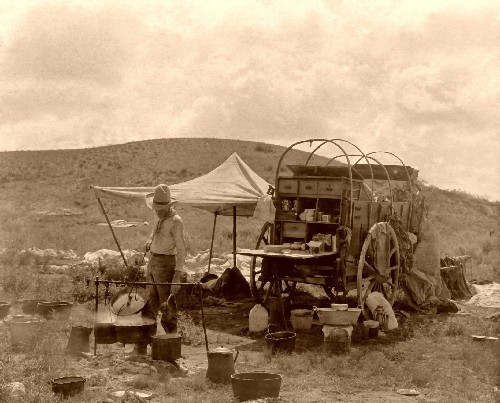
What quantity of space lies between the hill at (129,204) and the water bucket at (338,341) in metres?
9.95

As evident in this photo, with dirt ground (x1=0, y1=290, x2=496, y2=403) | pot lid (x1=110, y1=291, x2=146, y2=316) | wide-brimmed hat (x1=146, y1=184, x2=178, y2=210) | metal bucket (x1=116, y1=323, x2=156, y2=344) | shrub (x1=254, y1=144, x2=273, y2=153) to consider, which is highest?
shrub (x1=254, y1=144, x2=273, y2=153)

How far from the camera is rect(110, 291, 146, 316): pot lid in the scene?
6.94m

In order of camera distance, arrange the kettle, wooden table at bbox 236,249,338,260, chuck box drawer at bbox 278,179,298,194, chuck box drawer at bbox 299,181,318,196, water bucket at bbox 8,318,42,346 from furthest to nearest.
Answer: chuck box drawer at bbox 278,179,298,194 < chuck box drawer at bbox 299,181,318,196 < wooden table at bbox 236,249,338,260 < water bucket at bbox 8,318,42,346 < the kettle

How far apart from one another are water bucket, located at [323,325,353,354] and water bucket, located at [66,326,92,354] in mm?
2930

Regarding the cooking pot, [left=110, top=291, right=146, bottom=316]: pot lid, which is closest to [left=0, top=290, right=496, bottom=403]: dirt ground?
the cooking pot

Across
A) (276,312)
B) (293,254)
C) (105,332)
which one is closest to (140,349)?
(105,332)

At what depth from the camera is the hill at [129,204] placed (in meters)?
23.0

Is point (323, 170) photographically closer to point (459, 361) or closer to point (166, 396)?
point (459, 361)

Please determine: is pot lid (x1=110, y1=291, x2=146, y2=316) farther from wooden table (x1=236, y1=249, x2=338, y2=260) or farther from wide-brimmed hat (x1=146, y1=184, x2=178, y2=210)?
→ wooden table (x1=236, y1=249, x2=338, y2=260)

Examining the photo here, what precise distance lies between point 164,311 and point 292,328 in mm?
2838

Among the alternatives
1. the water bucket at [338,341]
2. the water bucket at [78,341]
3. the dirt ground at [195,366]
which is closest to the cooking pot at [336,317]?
the water bucket at [338,341]

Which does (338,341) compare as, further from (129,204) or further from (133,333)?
(129,204)

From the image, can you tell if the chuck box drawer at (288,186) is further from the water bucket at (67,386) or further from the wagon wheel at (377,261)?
the water bucket at (67,386)

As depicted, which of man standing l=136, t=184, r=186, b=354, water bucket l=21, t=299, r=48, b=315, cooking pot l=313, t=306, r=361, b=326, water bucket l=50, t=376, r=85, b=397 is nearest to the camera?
water bucket l=50, t=376, r=85, b=397
